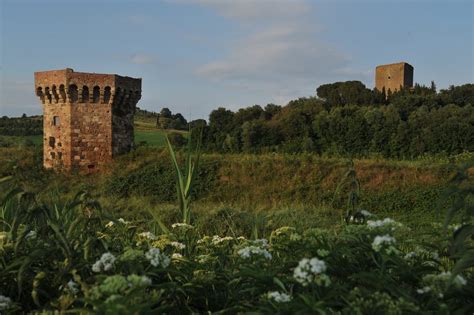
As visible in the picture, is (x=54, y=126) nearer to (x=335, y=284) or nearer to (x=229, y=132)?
(x=229, y=132)

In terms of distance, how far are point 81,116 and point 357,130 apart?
1854 cm

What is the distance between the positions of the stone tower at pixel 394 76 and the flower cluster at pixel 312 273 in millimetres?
53510

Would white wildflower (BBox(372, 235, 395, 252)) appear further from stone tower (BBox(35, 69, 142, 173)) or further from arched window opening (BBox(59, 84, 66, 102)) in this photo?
arched window opening (BBox(59, 84, 66, 102))

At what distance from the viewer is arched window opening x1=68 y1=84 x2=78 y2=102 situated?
74.6ft

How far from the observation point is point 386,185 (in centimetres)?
1959

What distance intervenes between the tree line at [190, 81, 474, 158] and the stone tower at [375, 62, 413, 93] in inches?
457

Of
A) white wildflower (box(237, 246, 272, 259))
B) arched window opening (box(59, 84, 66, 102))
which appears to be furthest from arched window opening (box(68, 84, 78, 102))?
white wildflower (box(237, 246, 272, 259))

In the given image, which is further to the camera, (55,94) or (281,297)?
(55,94)

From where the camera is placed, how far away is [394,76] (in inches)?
2125

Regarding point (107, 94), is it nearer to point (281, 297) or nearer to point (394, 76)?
point (281, 297)

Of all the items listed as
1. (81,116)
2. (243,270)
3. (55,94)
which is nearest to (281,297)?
(243,270)

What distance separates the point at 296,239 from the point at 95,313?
4.08ft

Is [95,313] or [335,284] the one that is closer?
[95,313]

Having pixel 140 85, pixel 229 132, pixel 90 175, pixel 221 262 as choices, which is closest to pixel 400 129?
pixel 229 132
